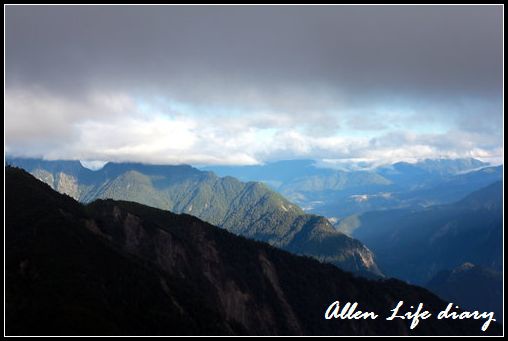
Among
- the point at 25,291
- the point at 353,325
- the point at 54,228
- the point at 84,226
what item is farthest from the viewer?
the point at 353,325

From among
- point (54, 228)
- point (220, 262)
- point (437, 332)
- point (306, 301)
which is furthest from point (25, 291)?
point (437, 332)

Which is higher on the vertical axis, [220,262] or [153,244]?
[153,244]

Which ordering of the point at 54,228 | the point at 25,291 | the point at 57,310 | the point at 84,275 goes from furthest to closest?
the point at 54,228 → the point at 84,275 → the point at 25,291 → the point at 57,310

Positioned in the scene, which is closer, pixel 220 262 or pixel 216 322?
pixel 216 322

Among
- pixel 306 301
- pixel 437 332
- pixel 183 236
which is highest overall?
pixel 183 236

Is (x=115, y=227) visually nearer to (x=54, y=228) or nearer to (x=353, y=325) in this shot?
(x=54, y=228)

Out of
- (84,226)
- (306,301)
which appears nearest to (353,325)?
(306,301)
